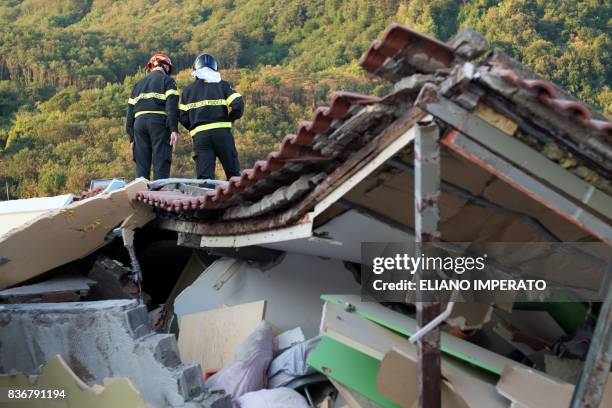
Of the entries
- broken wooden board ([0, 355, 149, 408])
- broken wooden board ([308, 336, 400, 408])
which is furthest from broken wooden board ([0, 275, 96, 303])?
broken wooden board ([308, 336, 400, 408])

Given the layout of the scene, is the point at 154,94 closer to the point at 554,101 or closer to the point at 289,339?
the point at 289,339

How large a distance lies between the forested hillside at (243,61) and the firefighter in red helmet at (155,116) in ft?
50.9

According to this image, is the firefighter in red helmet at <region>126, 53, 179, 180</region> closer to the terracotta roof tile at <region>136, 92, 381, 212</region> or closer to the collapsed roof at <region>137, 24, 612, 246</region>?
the terracotta roof tile at <region>136, 92, 381, 212</region>

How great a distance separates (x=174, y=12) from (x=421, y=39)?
4410 centimetres

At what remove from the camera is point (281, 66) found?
114ft

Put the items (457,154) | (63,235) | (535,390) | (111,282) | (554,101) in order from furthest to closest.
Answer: (111,282), (63,235), (535,390), (457,154), (554,101)

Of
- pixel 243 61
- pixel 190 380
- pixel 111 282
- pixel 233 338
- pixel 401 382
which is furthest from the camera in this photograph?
pixel 243 61

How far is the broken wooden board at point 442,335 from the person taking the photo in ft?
11.8

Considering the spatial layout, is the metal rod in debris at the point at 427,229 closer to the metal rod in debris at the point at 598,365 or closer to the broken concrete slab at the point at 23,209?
the metal rod in debris at the point at 598,365

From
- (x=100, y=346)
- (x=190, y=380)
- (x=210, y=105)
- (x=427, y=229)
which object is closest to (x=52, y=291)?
(x=100, y=346)

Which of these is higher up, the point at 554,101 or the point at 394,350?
the point at 554,101

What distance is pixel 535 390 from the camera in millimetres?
3363

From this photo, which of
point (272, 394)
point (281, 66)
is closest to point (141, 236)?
point (272, 394)

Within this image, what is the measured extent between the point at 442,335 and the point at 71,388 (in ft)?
7.60
